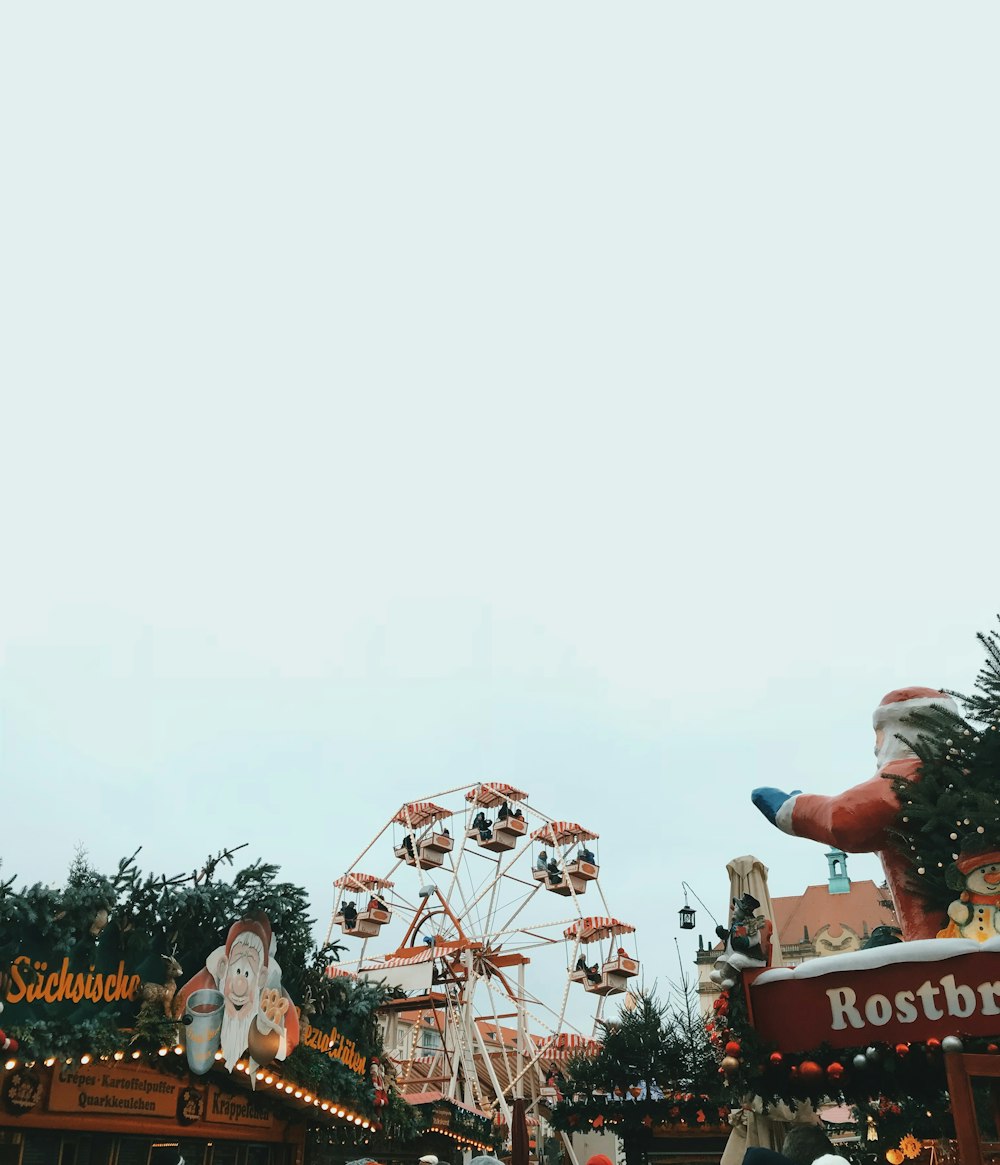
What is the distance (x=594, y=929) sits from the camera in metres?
31.4

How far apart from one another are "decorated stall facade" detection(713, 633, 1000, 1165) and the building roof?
48.4 meters

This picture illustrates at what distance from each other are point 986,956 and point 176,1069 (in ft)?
24.4

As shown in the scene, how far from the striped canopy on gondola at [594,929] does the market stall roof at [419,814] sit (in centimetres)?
560

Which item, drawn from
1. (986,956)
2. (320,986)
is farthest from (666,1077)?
(986,956)

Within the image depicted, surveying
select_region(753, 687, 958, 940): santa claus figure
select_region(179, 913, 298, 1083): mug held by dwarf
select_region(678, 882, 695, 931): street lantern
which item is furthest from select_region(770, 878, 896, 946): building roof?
select_region(179, 913, 298, 1083): mug held by dwarf

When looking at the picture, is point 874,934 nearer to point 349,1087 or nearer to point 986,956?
point 986,956

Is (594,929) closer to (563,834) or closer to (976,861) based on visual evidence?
(563,834)

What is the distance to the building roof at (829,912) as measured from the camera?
179 feet

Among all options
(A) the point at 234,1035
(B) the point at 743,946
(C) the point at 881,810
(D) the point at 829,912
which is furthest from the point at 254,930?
(D) the point at 829,912

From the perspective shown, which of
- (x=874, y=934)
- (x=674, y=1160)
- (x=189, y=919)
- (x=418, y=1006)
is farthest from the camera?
(x=418, y=1006)

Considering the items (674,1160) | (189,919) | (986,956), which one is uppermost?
(189,919)

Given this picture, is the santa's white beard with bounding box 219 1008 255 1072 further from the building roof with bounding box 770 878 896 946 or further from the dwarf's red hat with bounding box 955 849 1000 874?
the building roof with bounding box 770 878 896 946

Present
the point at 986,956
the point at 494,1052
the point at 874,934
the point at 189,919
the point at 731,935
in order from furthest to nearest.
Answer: the point at 494,1052, the point at 874,934, the point at 189,919, the point at 731,935, the point at 986,956

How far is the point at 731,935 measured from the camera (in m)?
8.49
